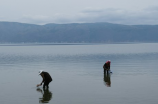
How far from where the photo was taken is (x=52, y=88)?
16281 millimetres

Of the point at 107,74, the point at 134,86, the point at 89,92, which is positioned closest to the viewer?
the point at 89,92

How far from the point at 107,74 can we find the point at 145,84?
568 cm

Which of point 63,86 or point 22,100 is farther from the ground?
point 63,86

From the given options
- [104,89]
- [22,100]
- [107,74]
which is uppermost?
[107,74]

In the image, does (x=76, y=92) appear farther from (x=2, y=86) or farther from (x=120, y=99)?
(x=2, y=86)

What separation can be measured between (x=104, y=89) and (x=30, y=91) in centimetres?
436

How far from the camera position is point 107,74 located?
22.2 metres

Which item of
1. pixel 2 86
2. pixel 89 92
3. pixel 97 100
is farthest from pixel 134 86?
pixel 2 86

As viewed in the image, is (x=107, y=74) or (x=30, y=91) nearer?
(x=30, y=91)

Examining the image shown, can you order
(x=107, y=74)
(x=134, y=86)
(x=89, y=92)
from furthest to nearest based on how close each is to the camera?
(x=107, y=74) < (x=134, y=86) < (x=89, y=92)

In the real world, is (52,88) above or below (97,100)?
above

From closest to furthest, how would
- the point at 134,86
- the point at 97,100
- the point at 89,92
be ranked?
1. the point at 97,100
2. the point at 89,92
3. the point at 134,86

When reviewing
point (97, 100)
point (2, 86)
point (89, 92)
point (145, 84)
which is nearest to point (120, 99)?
point (97, 100)

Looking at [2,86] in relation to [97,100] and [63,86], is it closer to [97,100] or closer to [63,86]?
[63,86]
